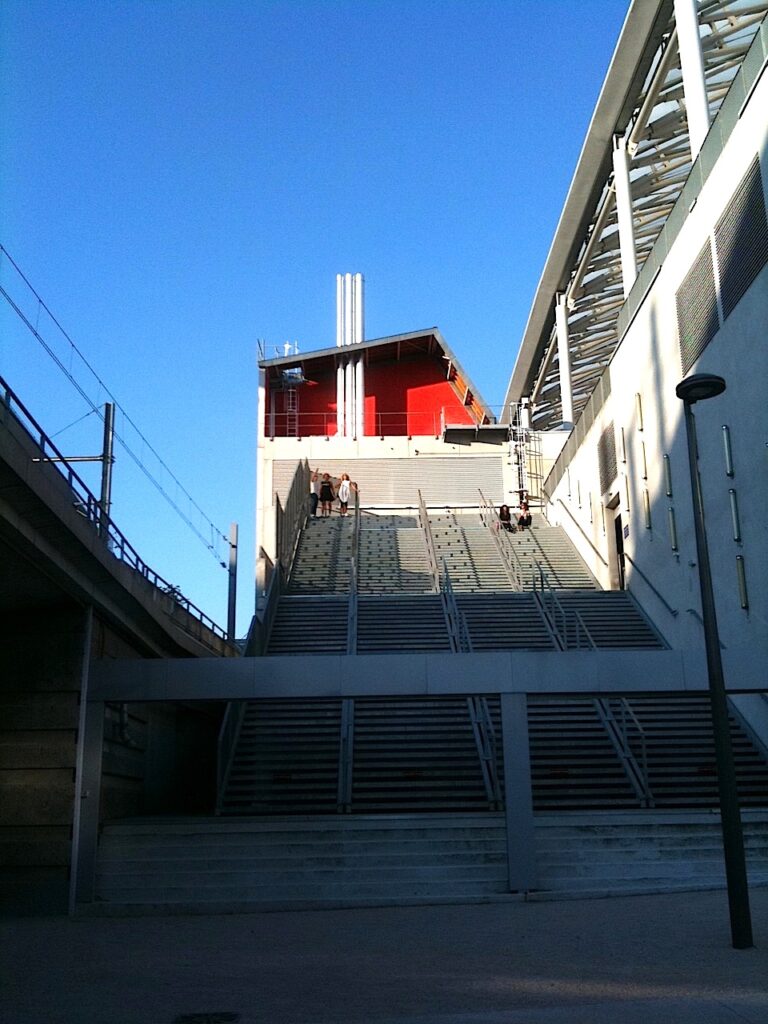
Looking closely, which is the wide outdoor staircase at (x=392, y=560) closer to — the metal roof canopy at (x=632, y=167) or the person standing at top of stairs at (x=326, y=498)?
the person standing at top of stairs at (x=326, y=498)

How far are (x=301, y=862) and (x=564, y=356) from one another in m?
24.1

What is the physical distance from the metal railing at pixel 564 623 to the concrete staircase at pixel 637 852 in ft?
16.4

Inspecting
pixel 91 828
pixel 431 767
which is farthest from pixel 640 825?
pixel 91 828

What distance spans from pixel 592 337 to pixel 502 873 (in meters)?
31.4

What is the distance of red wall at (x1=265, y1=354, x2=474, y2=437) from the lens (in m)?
42.0

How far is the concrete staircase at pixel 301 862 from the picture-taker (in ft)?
39.3

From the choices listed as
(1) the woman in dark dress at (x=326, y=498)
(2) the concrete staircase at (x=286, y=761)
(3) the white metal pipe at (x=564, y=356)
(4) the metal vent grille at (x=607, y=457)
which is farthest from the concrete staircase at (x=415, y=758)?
(3) the white metal pipe at (x=564, y=356)

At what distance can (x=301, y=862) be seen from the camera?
12508mm

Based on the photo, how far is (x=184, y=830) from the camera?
42.7 feet

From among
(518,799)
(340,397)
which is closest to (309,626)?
(518,799)

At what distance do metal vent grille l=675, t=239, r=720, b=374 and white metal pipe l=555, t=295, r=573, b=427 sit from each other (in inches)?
612

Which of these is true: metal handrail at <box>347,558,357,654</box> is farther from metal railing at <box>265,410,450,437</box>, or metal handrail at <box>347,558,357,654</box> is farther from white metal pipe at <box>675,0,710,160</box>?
metal railing at <box>265,410,450,437</box>

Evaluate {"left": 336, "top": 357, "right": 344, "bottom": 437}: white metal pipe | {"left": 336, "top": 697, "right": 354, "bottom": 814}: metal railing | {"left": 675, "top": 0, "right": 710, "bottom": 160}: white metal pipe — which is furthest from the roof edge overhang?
{"left": 336, "top": 697, "right": 354, "bottom": 814}: metal railing

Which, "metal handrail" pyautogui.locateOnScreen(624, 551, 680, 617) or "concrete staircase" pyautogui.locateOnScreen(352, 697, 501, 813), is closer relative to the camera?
"concrete staircase" pyautogui.locateOnScreen(352, 697, 501, 813)
